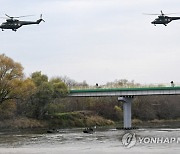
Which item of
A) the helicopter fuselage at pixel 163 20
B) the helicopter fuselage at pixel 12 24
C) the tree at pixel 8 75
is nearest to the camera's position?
the helicopter fuselage at pixel 163 20

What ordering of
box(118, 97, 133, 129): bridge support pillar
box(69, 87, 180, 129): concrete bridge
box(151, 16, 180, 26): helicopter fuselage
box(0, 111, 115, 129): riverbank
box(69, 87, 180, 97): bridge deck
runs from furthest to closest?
1. box(0, 111, 115, 129): riverbank
2. box(69, 87, 180, 97): bridge deck
3. box(69, 87, 180, 129): concrete bridge
4. box(118, 97, 133, 129): bridge support pillar
5. box(151, 16, 180, 26): helicopter fuselage

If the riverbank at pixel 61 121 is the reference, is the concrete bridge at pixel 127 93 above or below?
above

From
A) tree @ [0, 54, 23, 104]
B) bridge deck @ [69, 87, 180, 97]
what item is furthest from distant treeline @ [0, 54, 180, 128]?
bridge deck @ [69, 87, 180, 97]

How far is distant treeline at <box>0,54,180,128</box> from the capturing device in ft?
420

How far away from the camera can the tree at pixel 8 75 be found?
415ft

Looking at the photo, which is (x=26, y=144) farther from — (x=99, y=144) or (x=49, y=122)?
(x=49, y=122)

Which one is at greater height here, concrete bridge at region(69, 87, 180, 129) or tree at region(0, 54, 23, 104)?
tree at region(0, 54, 23, 104)

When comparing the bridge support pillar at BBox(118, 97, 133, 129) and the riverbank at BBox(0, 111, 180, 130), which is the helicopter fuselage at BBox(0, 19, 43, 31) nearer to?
the riverbank at BBox(0, 111, 180, 130)

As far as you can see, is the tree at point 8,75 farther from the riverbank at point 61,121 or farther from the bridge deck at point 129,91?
the bridge deck at point 129,91

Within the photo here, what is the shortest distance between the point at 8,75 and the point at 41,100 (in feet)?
40.7

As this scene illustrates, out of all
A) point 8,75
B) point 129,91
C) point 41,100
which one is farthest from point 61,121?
point 129,91

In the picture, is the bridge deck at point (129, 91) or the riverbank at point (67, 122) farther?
the riverbank at point (67, 122)

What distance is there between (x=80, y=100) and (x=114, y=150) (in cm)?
10476

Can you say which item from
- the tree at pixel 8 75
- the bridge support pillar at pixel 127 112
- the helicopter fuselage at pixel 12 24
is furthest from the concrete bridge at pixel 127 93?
the helicopter fuselage at pixel 12 24
